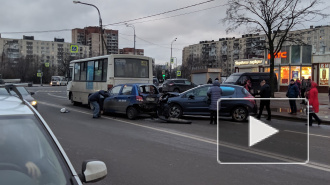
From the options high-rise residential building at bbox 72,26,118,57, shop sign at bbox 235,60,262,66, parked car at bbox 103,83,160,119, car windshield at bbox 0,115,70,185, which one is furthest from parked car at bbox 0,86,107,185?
high-rise residential building at bbox 72,26,118,57

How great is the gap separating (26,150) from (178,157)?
454 cm

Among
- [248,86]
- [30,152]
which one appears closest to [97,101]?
[30,152]

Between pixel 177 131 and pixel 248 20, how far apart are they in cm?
1600

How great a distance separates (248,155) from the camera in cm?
612

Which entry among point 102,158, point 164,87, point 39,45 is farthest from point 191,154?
point 39,45

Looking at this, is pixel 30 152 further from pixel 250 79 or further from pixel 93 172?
pixel 250 79

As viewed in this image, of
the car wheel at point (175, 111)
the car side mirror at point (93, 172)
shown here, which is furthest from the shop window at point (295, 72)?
the car side mirror at point (93, 172)

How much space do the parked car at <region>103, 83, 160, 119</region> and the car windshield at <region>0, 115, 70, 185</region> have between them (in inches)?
435

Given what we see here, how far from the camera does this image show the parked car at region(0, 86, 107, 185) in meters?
2.48

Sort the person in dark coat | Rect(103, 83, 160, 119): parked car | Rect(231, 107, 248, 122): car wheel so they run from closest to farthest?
Rect(231, 107, 248, 122): car wheel
the person in dark coat
Rect(103, 83, 160, 119): parked car

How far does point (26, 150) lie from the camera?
103 inches

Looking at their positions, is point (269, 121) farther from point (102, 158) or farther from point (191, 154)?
point (102, 158)

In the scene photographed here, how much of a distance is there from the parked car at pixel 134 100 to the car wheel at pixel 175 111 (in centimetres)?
86

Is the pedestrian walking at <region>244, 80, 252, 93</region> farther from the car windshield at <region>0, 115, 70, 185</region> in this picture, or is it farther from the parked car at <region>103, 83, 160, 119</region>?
the car windshield at <region>0, 115, 70, 185</region>
